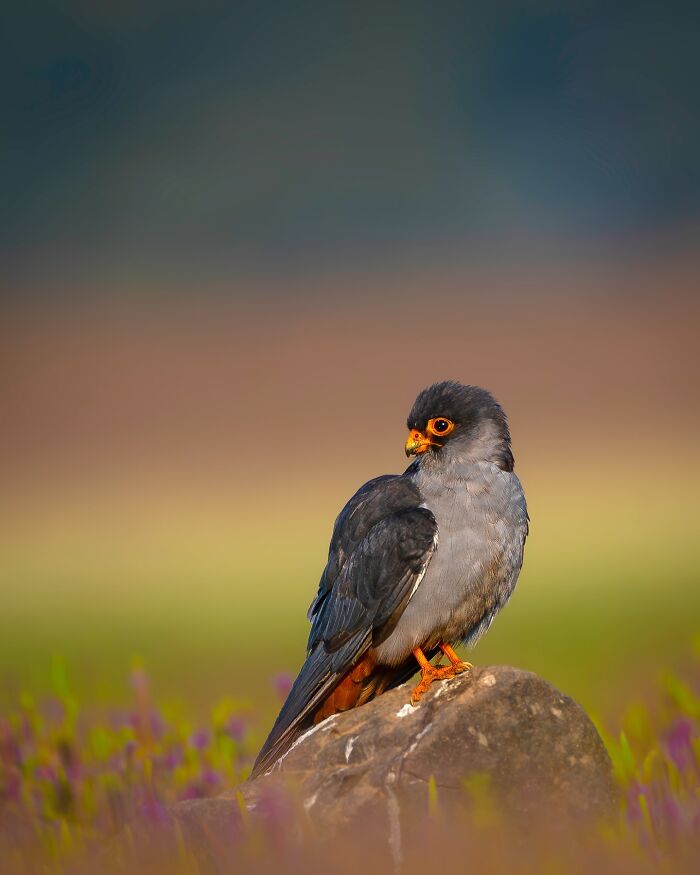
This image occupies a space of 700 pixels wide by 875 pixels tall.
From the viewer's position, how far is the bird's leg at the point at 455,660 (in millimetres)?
5316

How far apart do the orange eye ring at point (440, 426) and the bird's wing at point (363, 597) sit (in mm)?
355

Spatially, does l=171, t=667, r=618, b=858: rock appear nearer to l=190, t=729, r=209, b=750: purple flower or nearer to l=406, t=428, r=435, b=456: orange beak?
l=190, t=729, r=209, b=750: purple flower

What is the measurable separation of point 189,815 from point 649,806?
194cm

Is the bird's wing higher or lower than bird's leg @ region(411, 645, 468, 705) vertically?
higher

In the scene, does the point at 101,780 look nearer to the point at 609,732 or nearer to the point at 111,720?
the point at 111,720

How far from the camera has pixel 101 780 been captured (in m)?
5.87

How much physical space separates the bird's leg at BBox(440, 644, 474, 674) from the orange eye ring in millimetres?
1125

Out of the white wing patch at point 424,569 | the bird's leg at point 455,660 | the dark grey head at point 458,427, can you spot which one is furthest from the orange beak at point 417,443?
the bird's leg at point 455,660

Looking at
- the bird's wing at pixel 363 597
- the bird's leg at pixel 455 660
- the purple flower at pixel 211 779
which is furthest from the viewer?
the purple flower at pixel 211 779

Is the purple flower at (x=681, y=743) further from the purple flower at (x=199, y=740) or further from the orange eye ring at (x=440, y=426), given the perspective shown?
the purple flower at (x=199, y=740)

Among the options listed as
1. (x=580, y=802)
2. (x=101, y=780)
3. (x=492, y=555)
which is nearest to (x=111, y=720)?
(x=101, y=780)

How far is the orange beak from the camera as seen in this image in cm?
584

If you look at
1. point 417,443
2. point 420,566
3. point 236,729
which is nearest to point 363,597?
point 420,566

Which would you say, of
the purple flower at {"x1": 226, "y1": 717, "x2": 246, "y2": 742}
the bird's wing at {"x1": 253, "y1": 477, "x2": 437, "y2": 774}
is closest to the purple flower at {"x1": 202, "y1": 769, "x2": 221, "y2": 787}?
the purple flower at {"x1": 226, "y1": 717, "x2": 246, "y2": 742}
